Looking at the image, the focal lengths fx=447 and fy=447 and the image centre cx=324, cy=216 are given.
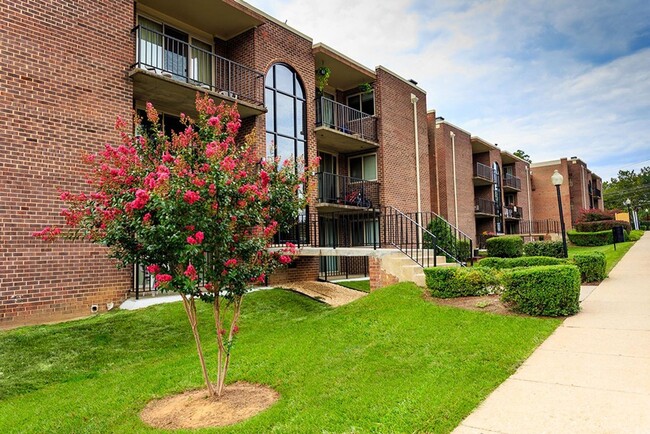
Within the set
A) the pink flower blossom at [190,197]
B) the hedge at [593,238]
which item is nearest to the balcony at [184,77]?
the pink flower blossom at [190,197]

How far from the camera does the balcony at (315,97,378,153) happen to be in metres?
15.7

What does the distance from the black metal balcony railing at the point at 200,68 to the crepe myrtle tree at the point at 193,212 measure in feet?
22.9

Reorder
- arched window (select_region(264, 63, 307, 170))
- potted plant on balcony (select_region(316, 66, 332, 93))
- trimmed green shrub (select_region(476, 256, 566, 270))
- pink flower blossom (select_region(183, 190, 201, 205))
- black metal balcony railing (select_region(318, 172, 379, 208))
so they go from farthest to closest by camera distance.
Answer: potted plant on balcony (select_region(316, 66, 332, 93)) → black metal balcony railing (select_region(318, 172, 379, 208)) → arched window (select_region(264, 63, 307, 170)) → trimmed green shrub (select_region(476, 256, 566, 270)) → pink flower blossom (select_region(183, 190, 201, 205))

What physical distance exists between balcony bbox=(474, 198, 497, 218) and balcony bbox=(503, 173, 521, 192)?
421 centimetres

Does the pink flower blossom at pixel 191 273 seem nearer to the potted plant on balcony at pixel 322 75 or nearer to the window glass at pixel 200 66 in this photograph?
the window glass at pixel 200 66

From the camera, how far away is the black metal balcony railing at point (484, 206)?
92.1 feet

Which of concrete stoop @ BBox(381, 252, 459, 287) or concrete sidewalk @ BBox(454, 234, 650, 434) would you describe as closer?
concrete sidewalk @ BBox(454, 234, 650, 434)

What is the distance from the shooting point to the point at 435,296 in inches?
336

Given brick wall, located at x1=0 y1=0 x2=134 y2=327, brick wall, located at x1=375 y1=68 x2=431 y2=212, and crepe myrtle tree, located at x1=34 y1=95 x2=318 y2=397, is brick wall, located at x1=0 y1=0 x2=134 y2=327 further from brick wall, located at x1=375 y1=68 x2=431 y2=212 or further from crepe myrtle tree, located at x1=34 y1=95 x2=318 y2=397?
brick wall, located at x1=375 y1=68 x2=431 y2=212

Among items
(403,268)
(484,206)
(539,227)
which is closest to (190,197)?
(403,268)

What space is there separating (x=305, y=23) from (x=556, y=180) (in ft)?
32.8

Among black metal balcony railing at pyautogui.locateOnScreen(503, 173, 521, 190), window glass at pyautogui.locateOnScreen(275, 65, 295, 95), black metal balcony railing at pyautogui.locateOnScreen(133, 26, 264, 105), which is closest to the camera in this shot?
black metal balcony railing at pyautogui.locateOnScreen(133, 26, 264, 105)

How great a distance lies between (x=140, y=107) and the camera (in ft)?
37.2

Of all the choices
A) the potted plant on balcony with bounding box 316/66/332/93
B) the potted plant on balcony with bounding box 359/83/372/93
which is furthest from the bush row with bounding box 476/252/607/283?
the potted plant on balcony with bounding box 359/83/372/93
